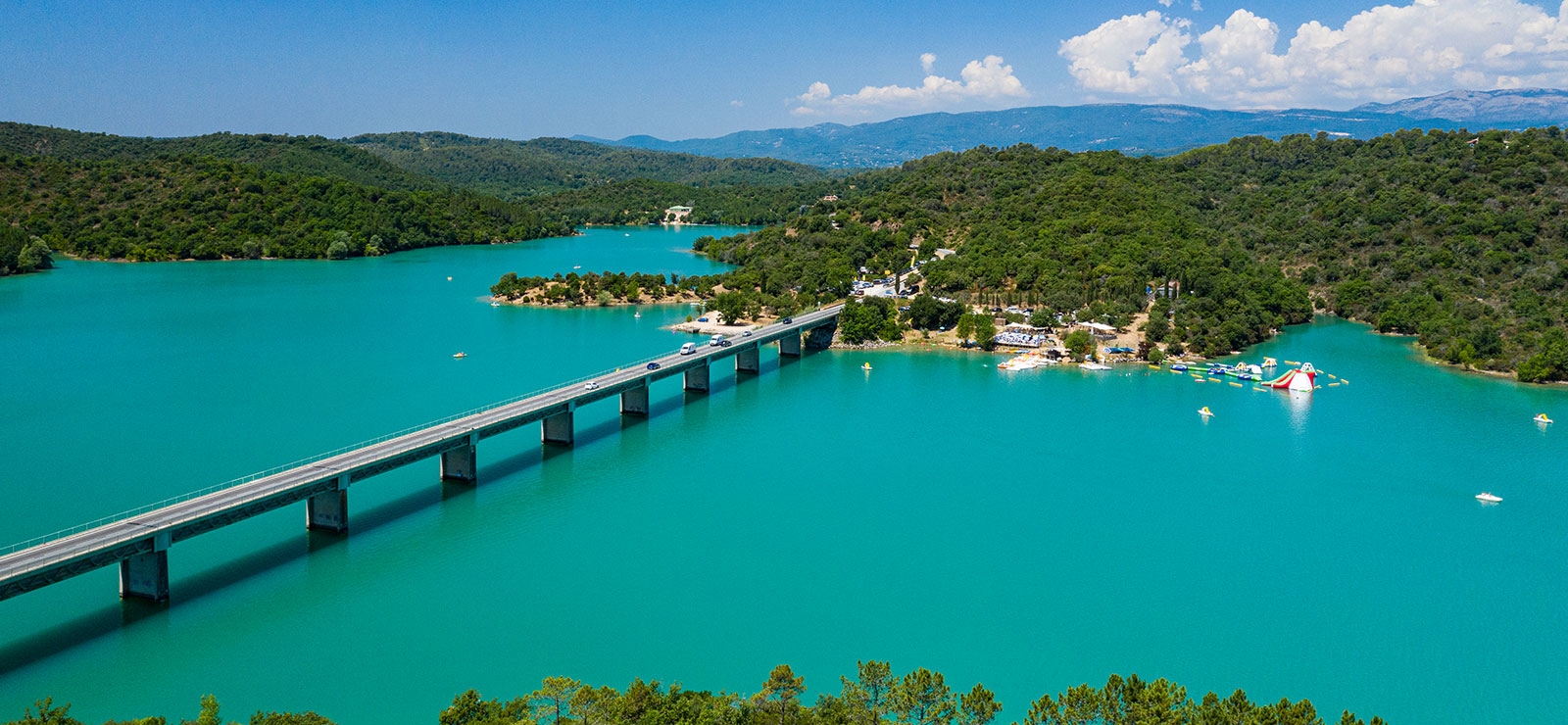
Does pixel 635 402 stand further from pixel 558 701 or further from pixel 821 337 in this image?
pixel 558 701

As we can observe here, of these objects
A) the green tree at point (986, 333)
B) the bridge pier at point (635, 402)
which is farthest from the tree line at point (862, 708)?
the green tree at point (986, 333)

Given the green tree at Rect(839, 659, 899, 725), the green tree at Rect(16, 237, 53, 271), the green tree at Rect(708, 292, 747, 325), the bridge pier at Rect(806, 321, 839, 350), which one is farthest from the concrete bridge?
the green tree at Rect(16, 237, 53, 271)

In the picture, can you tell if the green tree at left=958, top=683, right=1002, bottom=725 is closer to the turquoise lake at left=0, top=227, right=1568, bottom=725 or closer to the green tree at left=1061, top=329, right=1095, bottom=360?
the turquoise lake at left=0, top=227, right=1568, bottom=725

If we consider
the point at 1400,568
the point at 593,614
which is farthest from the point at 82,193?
the point at 1400,568

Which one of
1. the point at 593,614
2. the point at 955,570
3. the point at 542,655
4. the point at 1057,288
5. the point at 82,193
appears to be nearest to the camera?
the point at 542,655

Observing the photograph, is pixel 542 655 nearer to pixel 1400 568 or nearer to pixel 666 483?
pixel 666 483

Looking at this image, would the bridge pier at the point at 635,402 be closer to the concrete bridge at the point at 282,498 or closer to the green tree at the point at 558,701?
the concrete bridge at the point at 282,498
